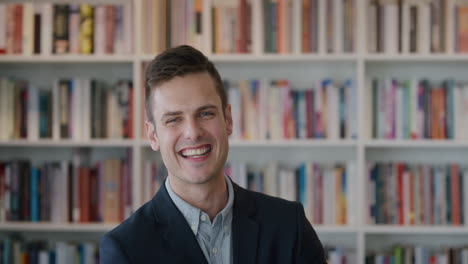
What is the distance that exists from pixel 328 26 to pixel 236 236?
1887 millimetres

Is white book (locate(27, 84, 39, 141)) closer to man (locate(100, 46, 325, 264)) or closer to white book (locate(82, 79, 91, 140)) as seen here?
white book (locate(82, 79, 91, 140))

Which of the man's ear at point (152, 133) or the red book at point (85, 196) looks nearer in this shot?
the man's ear at point (152, 133)

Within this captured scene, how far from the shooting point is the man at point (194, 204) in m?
1.52

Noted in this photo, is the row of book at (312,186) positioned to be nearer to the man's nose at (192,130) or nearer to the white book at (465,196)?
the white book at (465,196)

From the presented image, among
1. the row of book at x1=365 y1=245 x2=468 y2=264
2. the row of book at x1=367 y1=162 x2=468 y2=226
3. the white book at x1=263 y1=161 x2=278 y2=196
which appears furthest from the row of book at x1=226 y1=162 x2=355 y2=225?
the row of book at x1=365 y1=245 x2=468 y2=264

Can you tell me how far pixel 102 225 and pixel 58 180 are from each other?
1.10ft

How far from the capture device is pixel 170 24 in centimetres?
328

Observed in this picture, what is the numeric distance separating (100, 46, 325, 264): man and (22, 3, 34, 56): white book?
1.91 meters

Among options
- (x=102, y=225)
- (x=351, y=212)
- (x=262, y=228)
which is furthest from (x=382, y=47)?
(x=262, y=228)

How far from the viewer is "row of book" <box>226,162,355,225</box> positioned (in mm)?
3289

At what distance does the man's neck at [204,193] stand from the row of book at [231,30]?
1.72 metres

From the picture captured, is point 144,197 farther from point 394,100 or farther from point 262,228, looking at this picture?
point 262,228

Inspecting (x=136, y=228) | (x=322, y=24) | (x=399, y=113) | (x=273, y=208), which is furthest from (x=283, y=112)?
(x=136, y=228)

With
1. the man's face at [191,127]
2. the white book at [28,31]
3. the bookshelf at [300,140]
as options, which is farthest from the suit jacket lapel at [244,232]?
the white book at [28,31]
